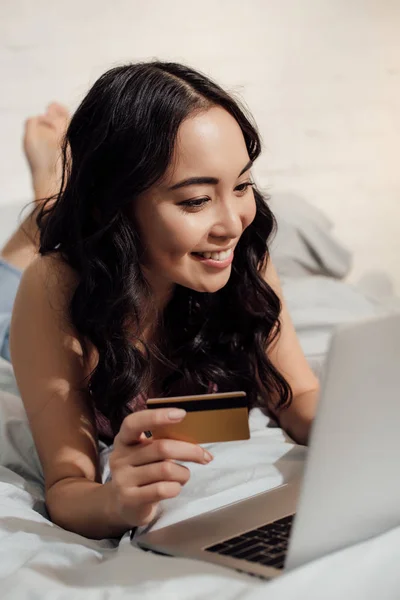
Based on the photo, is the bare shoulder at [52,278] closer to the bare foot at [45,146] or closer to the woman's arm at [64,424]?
the woman's arm at [64,424]

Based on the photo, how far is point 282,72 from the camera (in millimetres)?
2719

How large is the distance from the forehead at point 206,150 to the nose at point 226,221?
0.04 metres

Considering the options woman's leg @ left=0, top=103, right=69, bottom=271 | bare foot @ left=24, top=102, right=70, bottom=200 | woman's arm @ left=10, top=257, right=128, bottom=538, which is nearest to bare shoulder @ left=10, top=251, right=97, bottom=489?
woman's arm @ left=10, top=257, right=128, bottom=538

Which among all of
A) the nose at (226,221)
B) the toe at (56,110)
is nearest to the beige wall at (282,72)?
the toe at (56,110)

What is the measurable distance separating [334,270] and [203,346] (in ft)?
3.54

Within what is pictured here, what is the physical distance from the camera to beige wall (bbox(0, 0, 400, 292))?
8.14 feet

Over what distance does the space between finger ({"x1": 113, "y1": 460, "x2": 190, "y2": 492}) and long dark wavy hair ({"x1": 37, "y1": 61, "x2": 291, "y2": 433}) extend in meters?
0.26

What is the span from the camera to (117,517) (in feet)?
3.45

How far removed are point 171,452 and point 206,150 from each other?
0.45 meters

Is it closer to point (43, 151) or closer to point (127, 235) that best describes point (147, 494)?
point (127, 235)

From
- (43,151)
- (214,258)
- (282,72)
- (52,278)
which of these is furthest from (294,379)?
(282,72)

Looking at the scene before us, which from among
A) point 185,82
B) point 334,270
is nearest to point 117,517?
point 185,82

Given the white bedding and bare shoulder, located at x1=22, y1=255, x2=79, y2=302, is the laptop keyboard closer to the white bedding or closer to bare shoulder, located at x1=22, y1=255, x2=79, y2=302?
the white bedding

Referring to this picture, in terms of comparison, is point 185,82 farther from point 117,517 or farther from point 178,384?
point 117,517
